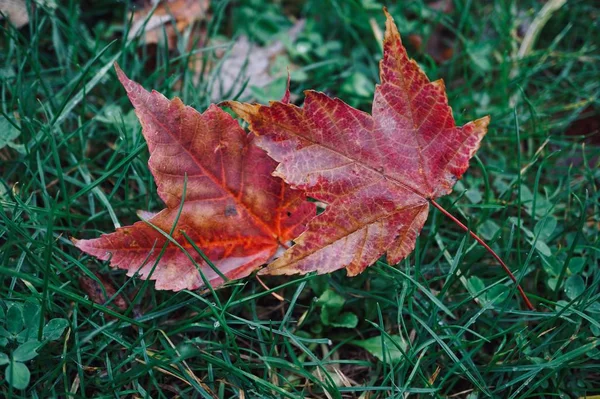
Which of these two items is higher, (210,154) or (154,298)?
(210,154)

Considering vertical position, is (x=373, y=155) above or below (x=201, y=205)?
above

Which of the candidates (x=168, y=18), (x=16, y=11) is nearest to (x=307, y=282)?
(x=168, y=18)

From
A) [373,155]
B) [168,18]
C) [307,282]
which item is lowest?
[307,282]

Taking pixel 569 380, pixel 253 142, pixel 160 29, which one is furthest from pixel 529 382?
pixel 160 29

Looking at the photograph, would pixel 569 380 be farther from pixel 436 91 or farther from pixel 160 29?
pixel 160 29

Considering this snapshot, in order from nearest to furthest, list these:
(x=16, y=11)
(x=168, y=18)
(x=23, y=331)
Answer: (x=23, y=331)
(x=16, y=11)
(x=168, y=18)

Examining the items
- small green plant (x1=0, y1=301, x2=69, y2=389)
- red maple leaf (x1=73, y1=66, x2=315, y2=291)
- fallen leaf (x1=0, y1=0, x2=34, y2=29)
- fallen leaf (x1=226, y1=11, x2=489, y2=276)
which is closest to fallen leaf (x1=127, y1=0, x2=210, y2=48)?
fallen leaf (x1=0, y1=0, x2=34, y2=29)

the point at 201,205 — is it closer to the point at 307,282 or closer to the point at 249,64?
the point at 307,282
